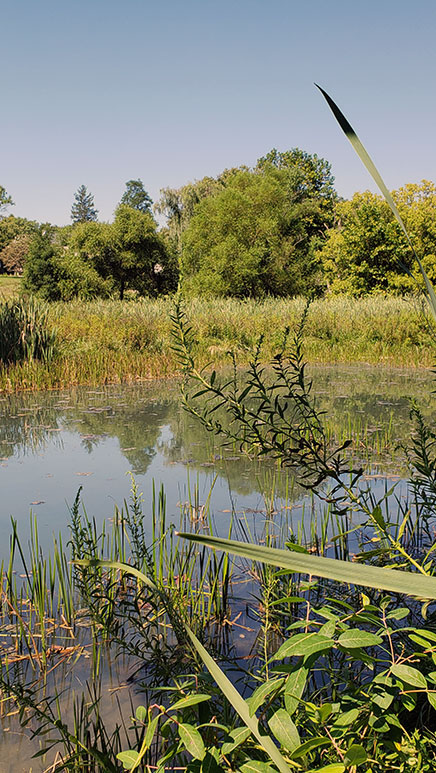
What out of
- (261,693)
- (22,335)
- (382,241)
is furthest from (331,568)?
(382,241)

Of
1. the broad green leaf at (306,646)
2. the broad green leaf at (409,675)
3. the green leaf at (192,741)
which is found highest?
the broad green leaf at (306,646)

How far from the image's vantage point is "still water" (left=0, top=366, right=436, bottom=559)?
3861 millimetres

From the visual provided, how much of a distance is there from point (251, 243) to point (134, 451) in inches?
870

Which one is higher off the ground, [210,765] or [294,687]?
[294,687]

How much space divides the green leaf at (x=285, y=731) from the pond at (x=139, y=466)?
103 centimetres

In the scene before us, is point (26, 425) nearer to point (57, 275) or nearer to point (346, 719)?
point (346, 719)

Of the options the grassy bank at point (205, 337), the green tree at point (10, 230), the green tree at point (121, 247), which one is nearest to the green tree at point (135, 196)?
the green tree at point (10, 230)

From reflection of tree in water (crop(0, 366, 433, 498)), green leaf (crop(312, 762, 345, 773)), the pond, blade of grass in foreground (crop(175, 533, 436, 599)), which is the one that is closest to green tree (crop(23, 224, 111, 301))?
reflection of tree in water (crop(0, 366, 433, 498))

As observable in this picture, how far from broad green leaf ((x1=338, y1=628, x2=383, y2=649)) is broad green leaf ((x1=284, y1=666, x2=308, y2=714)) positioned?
8cm

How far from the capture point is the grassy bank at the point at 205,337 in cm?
945

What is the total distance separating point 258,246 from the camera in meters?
26.1

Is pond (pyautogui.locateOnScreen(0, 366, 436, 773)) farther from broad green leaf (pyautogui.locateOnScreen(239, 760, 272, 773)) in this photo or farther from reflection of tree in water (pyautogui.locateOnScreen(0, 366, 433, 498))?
broad green leaf (pyautogui.locateOnScreen(239, 760, 272, 773))

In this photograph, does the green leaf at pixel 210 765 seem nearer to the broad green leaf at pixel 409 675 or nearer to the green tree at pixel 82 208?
the broad green leaf at pixel 409 675

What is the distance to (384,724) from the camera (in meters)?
1.08
